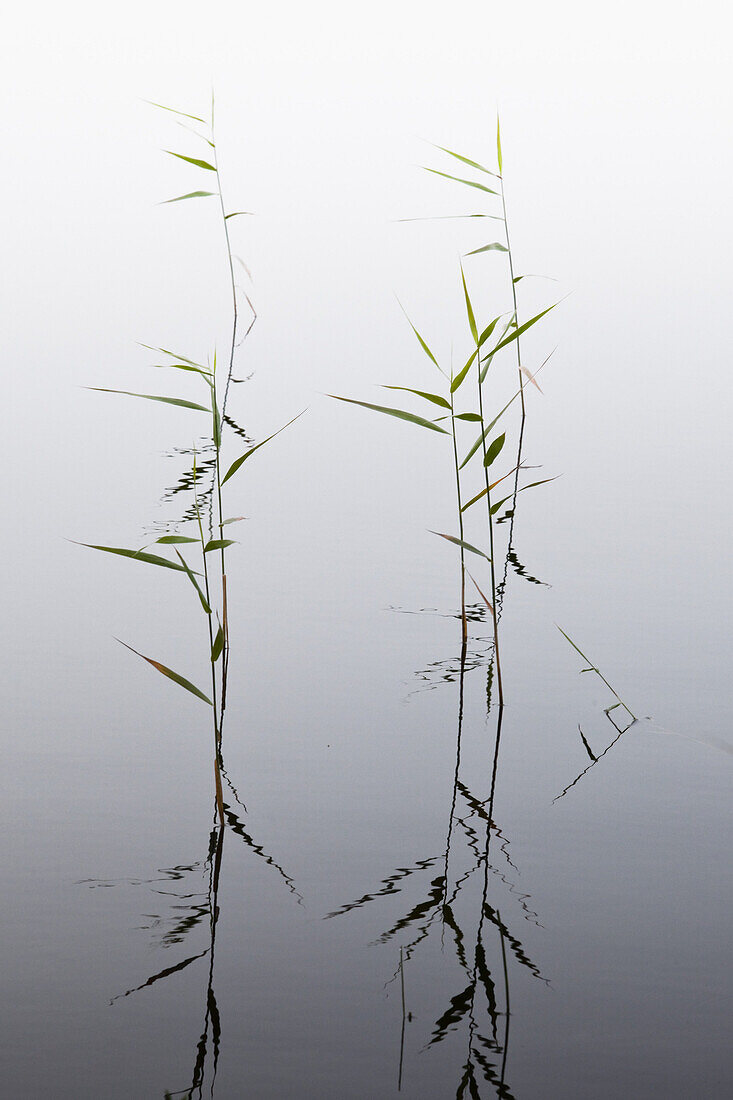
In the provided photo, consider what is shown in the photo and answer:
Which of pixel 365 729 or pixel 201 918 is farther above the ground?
pixel 365 729

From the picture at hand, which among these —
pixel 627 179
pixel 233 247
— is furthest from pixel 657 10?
pixel 233 247

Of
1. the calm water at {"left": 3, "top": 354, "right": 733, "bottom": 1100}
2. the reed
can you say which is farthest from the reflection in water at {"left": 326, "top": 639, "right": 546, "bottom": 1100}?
the reed

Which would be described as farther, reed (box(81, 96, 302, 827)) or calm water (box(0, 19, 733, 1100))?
reed (box(81, 96, 302, 827))

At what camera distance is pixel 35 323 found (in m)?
8.11

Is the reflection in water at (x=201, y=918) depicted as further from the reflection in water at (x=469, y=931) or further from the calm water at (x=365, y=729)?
the reflection in water at (x=469, y=931)

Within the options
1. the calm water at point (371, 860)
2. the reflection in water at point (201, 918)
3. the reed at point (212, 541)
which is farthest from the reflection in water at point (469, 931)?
the reed at point (212, 541)

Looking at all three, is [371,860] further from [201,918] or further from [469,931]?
[201,918]

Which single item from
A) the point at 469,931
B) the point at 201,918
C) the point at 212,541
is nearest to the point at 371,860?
the point at 469,931

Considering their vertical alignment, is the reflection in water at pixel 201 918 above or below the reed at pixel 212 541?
below

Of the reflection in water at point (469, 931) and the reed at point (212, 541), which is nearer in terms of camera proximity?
the reflection in water at point (469, 931)

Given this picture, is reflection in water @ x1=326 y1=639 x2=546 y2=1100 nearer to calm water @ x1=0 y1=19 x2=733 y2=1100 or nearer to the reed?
calm water @ x1=0 y1=19 x2=733 y2=1100

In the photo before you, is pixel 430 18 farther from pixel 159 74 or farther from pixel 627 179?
pixel 627 179

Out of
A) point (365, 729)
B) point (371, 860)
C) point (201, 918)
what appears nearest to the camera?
point (201, 918)

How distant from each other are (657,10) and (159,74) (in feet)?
34.9
